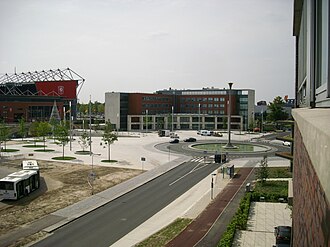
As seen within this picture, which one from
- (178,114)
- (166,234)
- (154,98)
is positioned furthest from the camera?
(154,98)

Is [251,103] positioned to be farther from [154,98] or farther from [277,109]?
[154,98]

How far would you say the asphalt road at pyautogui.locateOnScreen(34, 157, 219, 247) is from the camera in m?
19.7

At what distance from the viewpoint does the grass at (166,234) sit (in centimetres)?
1889

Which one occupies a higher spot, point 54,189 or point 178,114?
point 178,114

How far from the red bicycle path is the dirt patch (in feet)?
33.1

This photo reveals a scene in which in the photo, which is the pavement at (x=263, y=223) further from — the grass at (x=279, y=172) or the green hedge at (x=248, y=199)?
the grass at (x=279, y=172)

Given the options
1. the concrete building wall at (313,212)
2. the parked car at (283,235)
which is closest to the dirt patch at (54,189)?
the parked car at (283,235)

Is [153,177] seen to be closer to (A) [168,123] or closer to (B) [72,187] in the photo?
(B) [72,187]

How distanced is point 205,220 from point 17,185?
15137 millimetres

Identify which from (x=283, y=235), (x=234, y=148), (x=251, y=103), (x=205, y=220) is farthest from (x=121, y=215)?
(x=251, y=103)

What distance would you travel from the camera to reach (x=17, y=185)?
27156mm

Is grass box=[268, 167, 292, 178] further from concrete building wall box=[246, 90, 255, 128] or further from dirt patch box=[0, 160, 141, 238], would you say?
concrete building wall box=[246, 90, 255, 128]

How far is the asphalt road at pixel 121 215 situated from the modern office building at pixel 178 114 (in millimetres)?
66229

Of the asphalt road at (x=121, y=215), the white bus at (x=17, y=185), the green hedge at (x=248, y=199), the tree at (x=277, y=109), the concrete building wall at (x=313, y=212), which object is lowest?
the asphalt road at (x=121, y=215)
